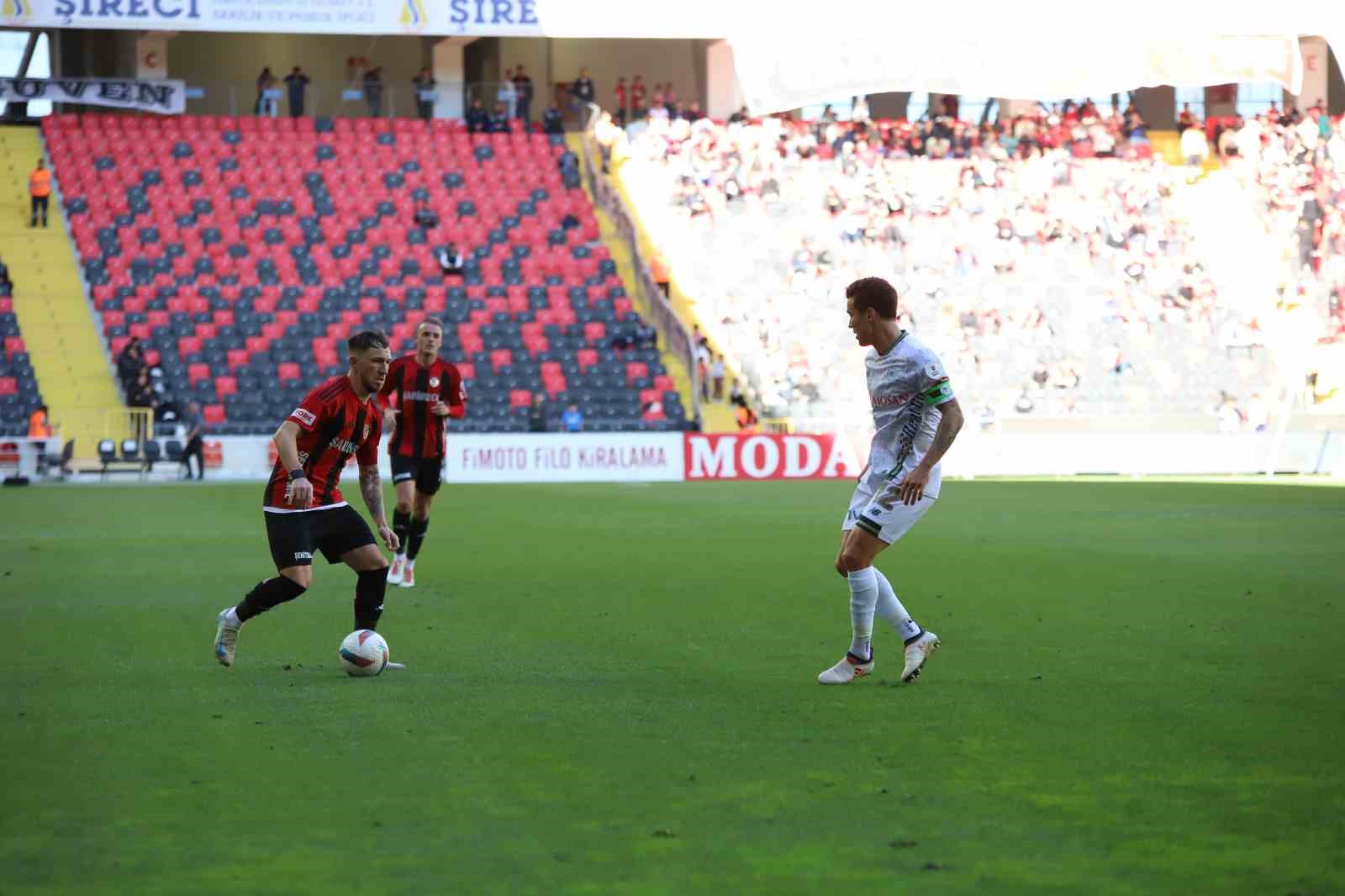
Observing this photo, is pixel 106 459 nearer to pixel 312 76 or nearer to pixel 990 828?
pixel 312 76

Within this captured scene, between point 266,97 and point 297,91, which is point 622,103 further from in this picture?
point 266,97

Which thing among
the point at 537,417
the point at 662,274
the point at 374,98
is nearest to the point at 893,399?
the point at 537,417

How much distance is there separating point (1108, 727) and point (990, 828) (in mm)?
2058

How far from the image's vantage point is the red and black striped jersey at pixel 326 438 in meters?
9.17

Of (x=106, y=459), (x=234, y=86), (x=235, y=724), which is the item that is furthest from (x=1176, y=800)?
(x=234, y=86)

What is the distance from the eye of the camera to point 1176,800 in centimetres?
620

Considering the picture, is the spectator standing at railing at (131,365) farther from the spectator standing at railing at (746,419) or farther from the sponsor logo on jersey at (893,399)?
the sponsor logo on jersey at (893,399)

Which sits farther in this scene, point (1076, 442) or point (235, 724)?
point (1076, 442)

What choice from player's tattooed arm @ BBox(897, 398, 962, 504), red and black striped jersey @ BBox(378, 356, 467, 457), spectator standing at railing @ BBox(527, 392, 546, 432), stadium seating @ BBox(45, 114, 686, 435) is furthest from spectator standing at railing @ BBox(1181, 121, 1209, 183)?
player's tattooed arm @ BBox(897, 398, 962, 504)

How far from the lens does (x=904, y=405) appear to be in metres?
8.82

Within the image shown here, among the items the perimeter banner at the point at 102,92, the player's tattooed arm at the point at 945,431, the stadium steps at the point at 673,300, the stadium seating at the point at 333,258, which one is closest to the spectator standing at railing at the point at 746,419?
the stadium steps at the point at 673,300

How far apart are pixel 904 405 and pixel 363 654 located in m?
2.95

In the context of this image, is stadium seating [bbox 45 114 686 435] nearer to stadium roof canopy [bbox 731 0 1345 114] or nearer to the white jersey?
stadium roof canopy [bbox 731 0 1345 114]

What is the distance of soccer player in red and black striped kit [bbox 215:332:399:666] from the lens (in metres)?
9.15
